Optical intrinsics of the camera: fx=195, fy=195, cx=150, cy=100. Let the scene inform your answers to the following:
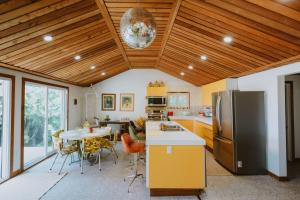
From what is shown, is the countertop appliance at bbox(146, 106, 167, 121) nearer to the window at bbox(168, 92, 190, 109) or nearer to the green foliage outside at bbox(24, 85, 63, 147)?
the window at bbox(168, 92, 190, 109)

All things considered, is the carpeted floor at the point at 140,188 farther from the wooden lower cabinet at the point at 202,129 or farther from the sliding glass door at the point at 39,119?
the wooden lower cabinet at the point at 202,129

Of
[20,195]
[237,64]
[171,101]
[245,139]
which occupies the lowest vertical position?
[20,195]

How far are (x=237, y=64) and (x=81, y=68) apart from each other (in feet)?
13.9

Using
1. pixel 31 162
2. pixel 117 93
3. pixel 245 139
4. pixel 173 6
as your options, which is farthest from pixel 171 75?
pixel 31 162

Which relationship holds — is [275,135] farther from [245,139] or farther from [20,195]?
[20,195]

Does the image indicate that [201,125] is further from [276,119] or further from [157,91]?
[276,119]

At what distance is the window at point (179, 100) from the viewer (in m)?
8.31

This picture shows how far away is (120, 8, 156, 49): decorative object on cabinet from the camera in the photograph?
6.33ft

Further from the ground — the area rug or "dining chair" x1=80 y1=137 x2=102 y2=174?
"dining chair" x1=80 y1=137 x2=102 y2=174

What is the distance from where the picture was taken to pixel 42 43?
134 inches

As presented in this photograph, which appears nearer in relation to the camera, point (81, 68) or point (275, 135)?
point (275, 135)

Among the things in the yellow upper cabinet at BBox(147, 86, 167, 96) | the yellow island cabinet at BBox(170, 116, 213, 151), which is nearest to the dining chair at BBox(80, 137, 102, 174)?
the yellow island cabinet at BBox(170, 116, 213, 151)

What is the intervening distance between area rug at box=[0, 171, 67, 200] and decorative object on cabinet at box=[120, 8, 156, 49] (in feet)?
9.68

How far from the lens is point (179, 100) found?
27.3 ft
